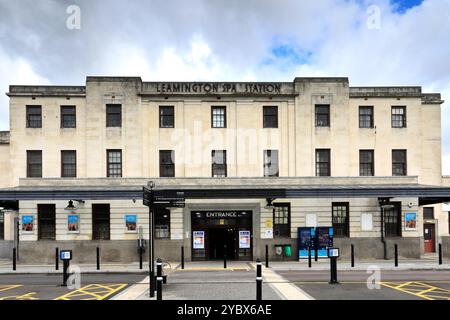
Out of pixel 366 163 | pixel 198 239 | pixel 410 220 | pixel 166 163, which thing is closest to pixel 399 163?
pixel 366 163

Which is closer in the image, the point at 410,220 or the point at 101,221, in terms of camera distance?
the point at 101,221

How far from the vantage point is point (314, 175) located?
2745cm

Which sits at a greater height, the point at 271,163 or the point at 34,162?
the point at 34,162

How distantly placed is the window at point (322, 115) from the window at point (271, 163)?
3518 mm

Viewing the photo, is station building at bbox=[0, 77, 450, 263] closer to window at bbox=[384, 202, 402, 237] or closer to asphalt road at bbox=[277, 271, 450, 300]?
window at bbox=[384, 202, 402, 237]

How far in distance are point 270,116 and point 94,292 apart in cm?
1708

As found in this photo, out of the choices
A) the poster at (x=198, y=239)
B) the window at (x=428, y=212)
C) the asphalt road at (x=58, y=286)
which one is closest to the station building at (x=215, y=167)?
the poster at (x=198, y=239)

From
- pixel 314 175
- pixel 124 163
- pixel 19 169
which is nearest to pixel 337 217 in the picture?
pixel 314 175

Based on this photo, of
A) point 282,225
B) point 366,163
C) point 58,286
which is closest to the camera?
point 58,286

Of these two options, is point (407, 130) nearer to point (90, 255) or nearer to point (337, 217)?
point (337, 217)

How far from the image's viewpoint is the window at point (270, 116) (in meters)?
27.7

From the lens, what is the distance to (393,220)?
1023 inches

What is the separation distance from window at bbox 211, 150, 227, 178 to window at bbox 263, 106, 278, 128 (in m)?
3.37

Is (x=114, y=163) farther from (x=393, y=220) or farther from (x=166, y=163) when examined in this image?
(x=393, y=220)
